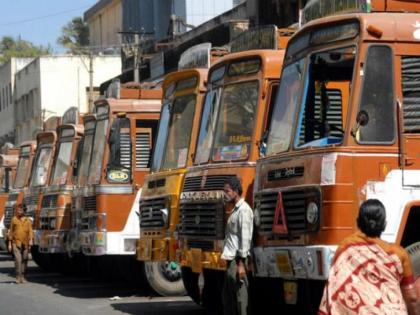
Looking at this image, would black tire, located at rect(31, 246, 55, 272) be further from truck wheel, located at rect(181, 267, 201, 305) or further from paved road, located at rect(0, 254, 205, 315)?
truck wheel, located at rect(181, 267, 201, 305)

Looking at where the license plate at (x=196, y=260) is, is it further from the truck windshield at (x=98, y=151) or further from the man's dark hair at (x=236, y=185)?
the truck windshield at (x=98, y=151)

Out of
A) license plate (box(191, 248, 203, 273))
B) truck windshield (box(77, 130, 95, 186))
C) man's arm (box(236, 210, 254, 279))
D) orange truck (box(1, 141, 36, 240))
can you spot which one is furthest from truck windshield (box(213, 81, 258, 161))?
orange truck (box(1, 141, 36, 240))

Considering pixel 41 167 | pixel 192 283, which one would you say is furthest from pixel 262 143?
pixel 41 167

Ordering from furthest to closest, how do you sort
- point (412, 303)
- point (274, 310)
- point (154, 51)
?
point (154, 51), point (274, 310), point (412, 303)

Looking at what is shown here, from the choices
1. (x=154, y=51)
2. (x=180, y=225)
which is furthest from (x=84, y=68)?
(x=180, y=225)

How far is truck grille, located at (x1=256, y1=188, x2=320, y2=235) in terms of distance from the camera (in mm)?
9828

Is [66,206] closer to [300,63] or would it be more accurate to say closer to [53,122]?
[53,122]

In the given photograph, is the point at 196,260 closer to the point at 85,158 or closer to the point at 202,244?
the point at 202,244

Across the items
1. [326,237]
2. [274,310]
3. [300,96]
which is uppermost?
[300,96]

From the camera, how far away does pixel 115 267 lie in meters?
20.6

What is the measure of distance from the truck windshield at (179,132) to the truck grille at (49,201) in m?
7.07

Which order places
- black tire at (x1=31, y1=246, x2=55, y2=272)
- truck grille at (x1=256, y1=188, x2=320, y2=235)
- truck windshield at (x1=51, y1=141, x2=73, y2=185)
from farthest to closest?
black tire at (x1=31, y1=246, x2=55, y2=272)
truck windshield at (x1=51, y1=141, x2=73, y2=185)
truck grille at (x1=256, y1=188, x2=320, y2=235)

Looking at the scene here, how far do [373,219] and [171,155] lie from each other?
8418 mm

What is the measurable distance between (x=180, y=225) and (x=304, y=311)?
3291 mm
